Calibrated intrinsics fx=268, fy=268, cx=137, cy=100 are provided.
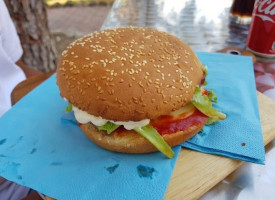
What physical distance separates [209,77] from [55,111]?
0.94m

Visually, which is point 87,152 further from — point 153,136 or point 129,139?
point 153,136

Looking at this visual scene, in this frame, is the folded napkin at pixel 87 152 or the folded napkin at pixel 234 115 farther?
the folded napkin at pixel 234 115

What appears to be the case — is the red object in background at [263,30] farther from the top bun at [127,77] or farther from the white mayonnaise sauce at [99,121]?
the white mayonnaise sauce at [99,121]

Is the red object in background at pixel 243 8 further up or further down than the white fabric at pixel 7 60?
further up

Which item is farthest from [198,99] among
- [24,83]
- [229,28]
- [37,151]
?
[229,28]

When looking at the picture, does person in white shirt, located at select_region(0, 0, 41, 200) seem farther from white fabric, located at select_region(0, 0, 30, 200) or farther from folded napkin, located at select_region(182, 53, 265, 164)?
folded napkin, located at select_region(182, 53, 265, 164)

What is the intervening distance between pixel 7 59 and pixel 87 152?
35.5 inches

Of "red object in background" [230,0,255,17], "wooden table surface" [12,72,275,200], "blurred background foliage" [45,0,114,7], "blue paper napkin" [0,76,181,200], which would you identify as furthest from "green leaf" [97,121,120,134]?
"blurred background foliage" [45,0,114,7]

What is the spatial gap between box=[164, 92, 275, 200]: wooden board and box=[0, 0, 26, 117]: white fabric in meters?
1.09

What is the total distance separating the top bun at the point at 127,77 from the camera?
1075 mm

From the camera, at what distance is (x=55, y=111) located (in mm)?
1495

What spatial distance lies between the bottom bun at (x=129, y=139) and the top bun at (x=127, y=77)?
0.32 feet

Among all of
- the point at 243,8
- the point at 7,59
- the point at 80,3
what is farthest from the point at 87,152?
the point at 80,3

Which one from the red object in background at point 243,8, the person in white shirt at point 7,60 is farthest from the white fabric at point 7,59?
the red object in background at point 243,8
